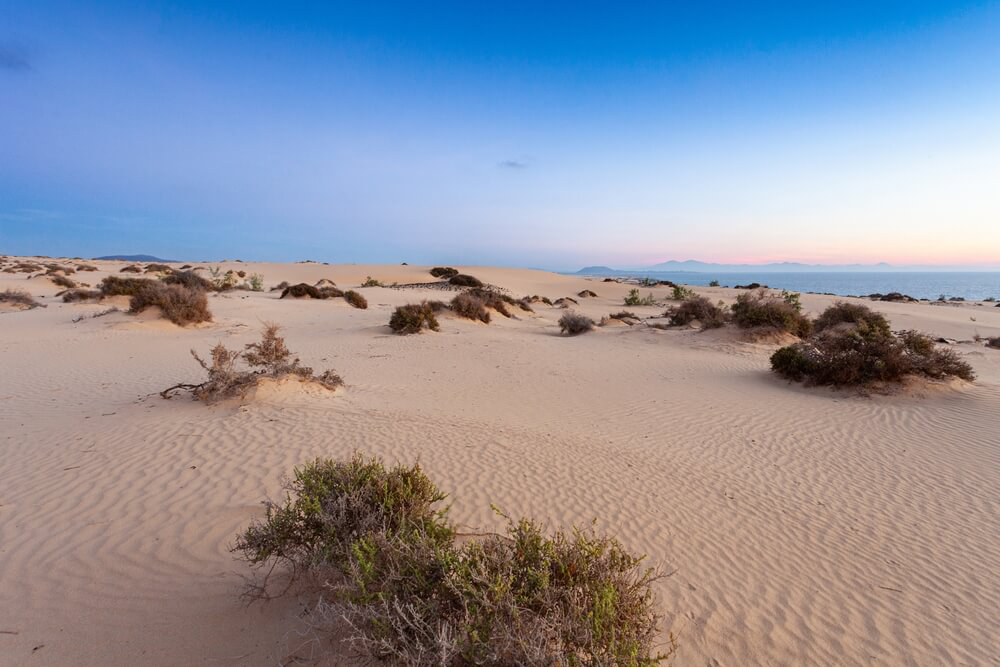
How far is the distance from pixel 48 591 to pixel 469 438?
4.38 metres

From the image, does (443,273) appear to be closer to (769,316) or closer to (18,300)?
(18,300)

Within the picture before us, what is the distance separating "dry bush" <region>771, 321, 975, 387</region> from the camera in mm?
9617

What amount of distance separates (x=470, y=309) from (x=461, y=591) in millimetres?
17758

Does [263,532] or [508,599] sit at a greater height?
[508,599]

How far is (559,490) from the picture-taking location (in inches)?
204

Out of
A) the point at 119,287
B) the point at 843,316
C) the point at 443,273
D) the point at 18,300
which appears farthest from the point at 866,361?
the point at 443,273

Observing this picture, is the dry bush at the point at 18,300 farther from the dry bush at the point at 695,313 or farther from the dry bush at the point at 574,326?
the dry bush at the point at 695,313

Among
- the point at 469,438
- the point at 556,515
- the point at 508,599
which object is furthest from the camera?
the point at 469,438

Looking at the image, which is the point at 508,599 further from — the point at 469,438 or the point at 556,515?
the point at 469,438

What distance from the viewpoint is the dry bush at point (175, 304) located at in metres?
15.8

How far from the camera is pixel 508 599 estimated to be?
219 centimetres

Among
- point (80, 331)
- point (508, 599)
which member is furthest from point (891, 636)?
point (80, 331)

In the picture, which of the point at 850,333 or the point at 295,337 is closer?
the point at 850,333

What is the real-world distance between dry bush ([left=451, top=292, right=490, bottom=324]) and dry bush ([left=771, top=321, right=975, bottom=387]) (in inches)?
463
